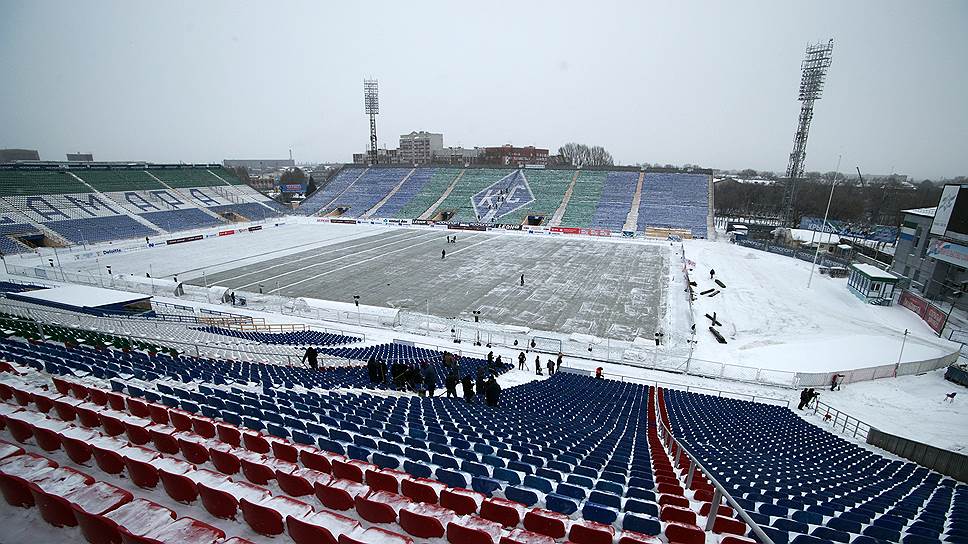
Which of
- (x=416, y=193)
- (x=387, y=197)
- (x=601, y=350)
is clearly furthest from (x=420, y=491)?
(x=387, y=197)

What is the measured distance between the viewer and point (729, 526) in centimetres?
456

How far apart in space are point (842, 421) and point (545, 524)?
1766 cm

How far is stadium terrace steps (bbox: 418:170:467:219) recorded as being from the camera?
73.3 m

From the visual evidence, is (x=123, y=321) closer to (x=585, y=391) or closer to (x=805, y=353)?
(x=585, y=391)

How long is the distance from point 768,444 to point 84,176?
3296 inches

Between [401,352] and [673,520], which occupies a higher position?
[673,520]

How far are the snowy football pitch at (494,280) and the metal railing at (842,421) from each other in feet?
30.5

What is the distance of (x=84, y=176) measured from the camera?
60406mm

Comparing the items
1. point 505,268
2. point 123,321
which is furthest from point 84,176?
point 505,268

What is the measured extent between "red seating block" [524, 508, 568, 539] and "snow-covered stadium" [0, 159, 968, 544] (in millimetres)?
45

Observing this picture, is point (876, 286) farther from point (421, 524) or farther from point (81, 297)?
point (81, 297)

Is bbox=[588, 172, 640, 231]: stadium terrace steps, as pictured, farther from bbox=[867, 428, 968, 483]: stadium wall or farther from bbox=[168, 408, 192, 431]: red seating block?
bbox=[168, 408, 192, 431]: red seating block

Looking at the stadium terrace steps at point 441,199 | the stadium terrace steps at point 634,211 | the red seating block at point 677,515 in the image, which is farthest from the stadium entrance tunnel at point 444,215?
the red seating block at point 677,515

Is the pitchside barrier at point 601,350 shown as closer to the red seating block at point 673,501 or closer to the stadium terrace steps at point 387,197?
the red seating block at point 673,501
